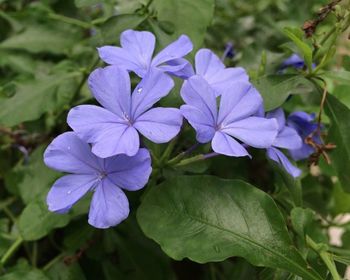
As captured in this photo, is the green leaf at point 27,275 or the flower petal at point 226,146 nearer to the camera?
the flower petal at point 226,146

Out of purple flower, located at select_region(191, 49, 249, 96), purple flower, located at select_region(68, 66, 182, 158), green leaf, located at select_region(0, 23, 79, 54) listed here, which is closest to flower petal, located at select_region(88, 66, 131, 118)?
purple flower, located at select_region(68, 66, 182, 158)

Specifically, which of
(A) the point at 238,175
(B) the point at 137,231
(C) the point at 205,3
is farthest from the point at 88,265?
(C) the point at 205,3

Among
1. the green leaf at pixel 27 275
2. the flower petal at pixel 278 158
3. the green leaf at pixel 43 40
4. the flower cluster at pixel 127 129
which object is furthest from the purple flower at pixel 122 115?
the green leaf at pixel 43 40

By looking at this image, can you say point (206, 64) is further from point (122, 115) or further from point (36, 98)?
point (36, 98)

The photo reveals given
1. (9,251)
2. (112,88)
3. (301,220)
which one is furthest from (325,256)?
(9,251)

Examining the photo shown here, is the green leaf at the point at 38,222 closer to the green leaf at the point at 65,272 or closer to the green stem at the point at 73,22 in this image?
the green leaf at the point at 65,272
